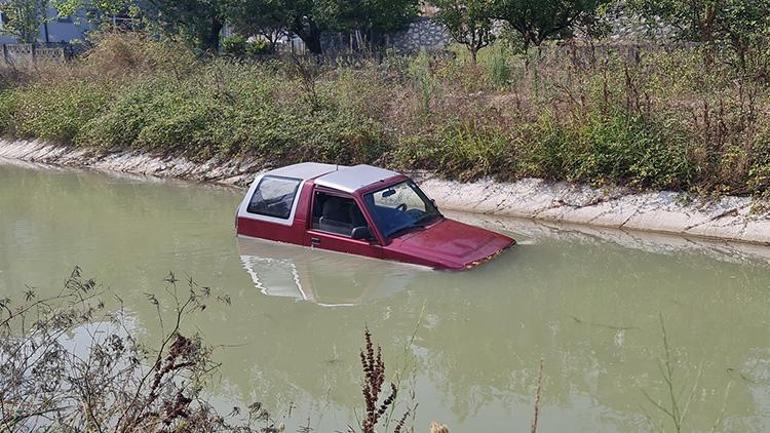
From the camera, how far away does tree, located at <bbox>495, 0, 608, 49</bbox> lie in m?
18.9

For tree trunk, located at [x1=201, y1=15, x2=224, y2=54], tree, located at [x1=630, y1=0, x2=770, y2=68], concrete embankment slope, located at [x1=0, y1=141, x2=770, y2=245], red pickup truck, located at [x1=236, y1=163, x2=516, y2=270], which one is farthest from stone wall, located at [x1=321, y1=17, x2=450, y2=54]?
red pickup truck, located at [x1=236, y1=163, x2=516, y2=270]

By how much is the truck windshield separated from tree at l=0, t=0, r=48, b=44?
34.6m

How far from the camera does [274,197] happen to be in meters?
11.0

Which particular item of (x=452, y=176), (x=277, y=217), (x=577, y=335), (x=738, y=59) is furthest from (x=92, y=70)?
(x=577, y=335)

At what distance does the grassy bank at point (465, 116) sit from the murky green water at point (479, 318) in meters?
1.62

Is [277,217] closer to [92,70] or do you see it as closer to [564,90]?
[564,90]

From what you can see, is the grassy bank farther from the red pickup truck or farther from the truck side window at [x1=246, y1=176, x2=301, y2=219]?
the truck side window at [x1=246, y1=176, x2=301, y2=219]

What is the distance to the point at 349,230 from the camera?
10273mm

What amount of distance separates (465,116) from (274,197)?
5867 mm

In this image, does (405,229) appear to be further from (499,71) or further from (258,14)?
(258,14)

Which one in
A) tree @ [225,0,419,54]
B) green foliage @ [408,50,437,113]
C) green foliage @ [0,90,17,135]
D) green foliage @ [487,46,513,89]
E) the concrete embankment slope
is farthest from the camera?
tree @ [225,0,419,54]

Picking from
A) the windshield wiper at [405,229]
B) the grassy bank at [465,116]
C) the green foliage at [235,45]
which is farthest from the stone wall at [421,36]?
the windshield wiper at [405,229]

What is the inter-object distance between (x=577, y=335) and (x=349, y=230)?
3327mm

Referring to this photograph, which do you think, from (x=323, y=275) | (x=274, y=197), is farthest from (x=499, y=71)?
(x=323, y=275)
